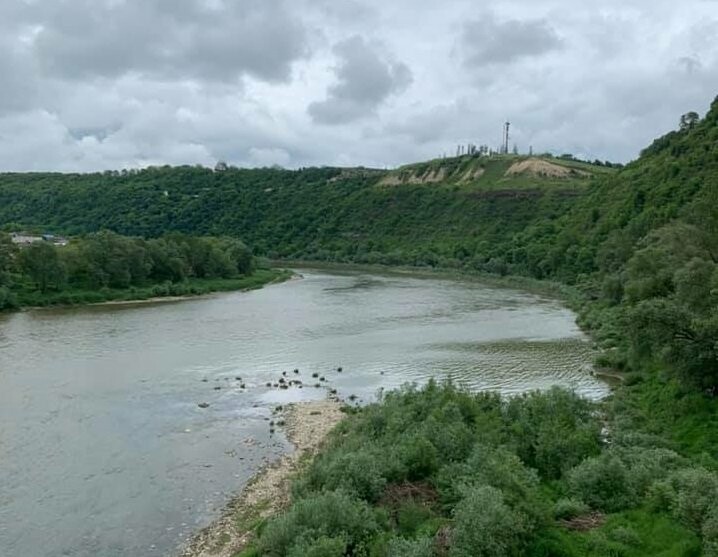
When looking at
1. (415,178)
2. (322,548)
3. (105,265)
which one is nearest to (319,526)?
(322,548)

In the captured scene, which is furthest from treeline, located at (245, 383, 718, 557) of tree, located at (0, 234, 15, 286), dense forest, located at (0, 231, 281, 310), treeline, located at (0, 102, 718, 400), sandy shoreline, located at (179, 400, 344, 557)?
tree, located at (0, 234, 15, 286)

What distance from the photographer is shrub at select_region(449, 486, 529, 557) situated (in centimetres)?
1394

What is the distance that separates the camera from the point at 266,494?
71.2ft

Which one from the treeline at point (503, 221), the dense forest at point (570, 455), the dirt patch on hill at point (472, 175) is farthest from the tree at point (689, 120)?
the dirt patch on hill at point (472, 175)

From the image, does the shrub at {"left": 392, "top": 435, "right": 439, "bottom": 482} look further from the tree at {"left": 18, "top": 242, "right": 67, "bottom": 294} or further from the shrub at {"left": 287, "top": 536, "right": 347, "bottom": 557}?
the tree at {"left": 18, "top": 242, "right": 67, "bottom": 294}

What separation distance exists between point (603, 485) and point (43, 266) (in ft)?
205

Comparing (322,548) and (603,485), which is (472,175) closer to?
(603,485)

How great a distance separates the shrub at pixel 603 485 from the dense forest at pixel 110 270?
57696 mm

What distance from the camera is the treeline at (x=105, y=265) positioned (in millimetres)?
67062

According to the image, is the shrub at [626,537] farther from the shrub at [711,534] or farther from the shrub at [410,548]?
the shrub at [410,548]

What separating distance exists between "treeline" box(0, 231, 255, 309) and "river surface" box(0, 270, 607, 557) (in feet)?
18.8

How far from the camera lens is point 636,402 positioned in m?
29.0

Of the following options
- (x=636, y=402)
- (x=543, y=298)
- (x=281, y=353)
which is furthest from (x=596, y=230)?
(x=636, y=402)

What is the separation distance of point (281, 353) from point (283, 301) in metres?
28.1
